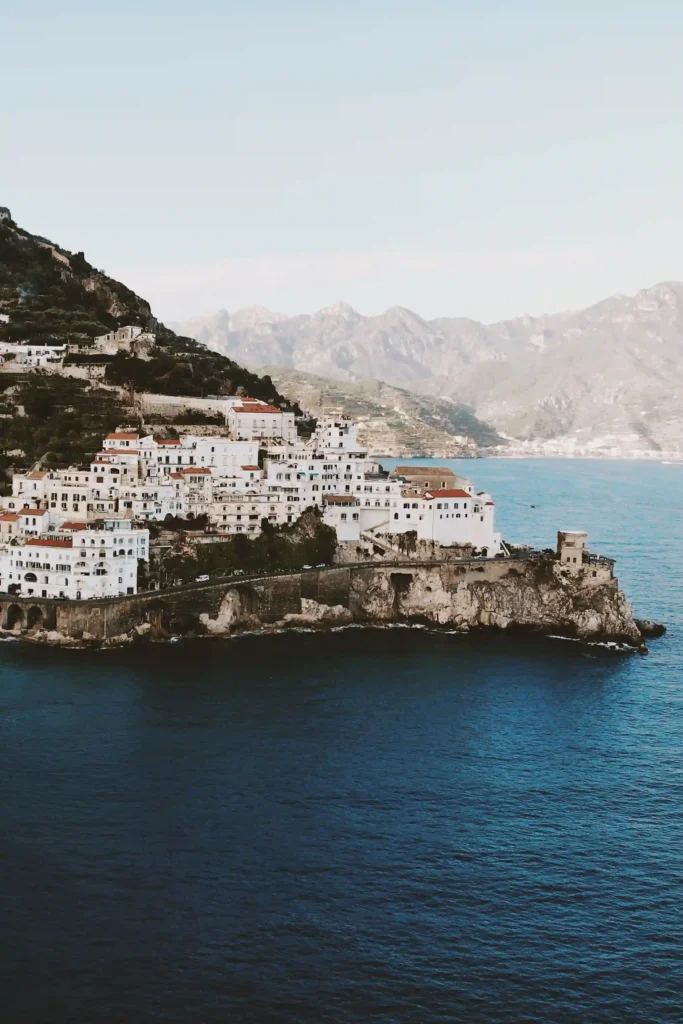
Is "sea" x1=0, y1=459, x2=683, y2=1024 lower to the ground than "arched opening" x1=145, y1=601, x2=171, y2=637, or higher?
lower

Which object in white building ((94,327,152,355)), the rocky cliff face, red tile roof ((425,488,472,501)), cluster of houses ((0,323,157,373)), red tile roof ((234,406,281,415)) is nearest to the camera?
the rocky cliff face

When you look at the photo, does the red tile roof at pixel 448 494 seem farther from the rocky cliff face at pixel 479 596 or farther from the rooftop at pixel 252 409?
the rooftop at pixel 252 409

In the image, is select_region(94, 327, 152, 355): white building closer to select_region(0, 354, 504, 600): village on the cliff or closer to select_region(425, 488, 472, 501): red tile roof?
select_region(0, 354, 504, 600): village on the cliff

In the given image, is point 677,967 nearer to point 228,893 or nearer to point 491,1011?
point 491,1011

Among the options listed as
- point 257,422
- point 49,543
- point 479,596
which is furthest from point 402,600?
point 49,543

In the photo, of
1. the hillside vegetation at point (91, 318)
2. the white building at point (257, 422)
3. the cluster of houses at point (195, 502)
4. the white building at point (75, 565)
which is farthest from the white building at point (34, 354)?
the white building at point (75, 565)

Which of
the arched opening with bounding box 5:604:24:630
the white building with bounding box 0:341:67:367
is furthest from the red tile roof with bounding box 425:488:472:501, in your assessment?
the white building with bounding box 0:341:67:367
